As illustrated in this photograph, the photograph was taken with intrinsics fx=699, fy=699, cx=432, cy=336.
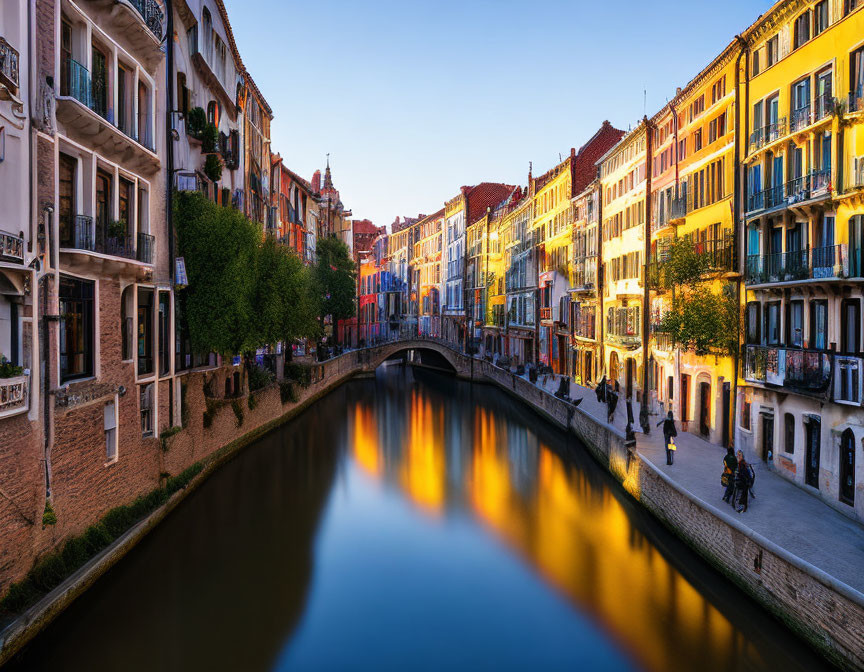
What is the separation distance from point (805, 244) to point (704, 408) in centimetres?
863

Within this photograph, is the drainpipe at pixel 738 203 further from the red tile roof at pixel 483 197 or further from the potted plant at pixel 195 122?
the red tile roof at pixel 483 197

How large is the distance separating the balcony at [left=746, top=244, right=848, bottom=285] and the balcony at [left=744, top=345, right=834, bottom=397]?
1.88 metres

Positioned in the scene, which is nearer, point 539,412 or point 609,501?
point 609,501

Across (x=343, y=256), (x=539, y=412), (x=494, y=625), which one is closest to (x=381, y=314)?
(x=343, y=256)

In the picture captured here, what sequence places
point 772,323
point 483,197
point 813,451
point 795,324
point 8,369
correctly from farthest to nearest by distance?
point 483,197 < point 772,323 < point 795,324 < point 813,451 < point 8,369

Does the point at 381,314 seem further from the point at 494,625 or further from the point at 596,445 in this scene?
the point at 494,625

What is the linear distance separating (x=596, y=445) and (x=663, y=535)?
9.26 m

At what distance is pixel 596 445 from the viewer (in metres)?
27.2

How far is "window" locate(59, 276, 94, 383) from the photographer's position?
45.2 feet

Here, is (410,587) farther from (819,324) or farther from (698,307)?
(698,307)

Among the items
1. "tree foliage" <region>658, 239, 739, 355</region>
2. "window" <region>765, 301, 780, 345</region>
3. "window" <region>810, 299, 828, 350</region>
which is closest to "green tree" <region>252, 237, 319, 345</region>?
"tree foliage" <region>658, 239, 739, 355</region>

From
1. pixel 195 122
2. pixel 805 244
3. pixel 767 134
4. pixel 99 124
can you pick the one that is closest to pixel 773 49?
pixel 767 134

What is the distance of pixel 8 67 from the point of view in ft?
36.4

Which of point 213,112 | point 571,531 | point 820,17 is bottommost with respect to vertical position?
point 571,531
